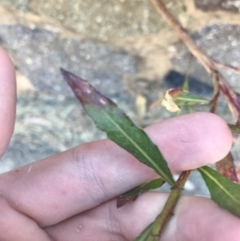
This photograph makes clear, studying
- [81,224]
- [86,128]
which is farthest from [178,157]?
[86,128]

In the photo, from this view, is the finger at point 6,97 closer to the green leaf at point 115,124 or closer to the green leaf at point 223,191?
the green leaf at point 115,124

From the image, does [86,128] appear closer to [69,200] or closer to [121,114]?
[69,200]

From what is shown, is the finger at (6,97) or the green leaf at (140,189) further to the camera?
the green leaf at (140,189)

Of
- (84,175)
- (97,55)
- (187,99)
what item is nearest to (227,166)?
(187,99)

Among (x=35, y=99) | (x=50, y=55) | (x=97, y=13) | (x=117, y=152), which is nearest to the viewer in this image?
(x=117, y=152)

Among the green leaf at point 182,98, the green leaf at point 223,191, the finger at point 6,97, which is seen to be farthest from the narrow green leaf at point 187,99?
the finger at point 6,97

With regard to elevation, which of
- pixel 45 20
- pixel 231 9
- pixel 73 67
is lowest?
pixel 73 67
